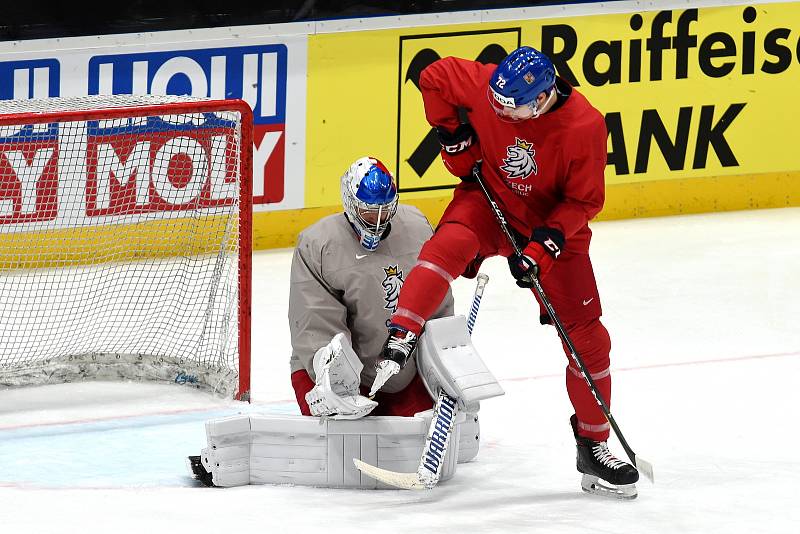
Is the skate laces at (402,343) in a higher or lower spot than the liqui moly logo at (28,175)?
lower

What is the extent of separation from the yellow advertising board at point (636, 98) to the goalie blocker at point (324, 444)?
321 centimetres

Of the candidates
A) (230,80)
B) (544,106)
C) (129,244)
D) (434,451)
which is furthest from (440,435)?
(230,80)

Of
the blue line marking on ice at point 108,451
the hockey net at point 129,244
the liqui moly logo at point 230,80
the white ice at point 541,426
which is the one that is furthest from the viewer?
the liqui moly logo at point 230,80

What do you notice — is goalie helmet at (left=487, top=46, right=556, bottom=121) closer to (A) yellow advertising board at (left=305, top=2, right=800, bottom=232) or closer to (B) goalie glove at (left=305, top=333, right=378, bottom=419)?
(B) goalie glove at (left=305, top=333, right=378, bottom=419)

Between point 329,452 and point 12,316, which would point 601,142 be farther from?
point 12,316

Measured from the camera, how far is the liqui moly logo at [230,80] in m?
6.87

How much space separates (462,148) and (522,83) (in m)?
0.41

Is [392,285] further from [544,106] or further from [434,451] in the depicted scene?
[544,106]

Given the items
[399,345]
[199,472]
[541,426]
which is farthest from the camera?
[541,426]

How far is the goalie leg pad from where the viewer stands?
13.3 feet

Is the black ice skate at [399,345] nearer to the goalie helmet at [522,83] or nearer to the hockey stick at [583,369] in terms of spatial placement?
the hockey stick at [583,369]

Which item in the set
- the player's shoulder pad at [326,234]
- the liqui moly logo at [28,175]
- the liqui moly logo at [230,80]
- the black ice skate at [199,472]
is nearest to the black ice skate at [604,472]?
the player's shoulder pad at [326,234]

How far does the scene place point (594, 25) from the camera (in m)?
7.75

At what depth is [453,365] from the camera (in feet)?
13.5
